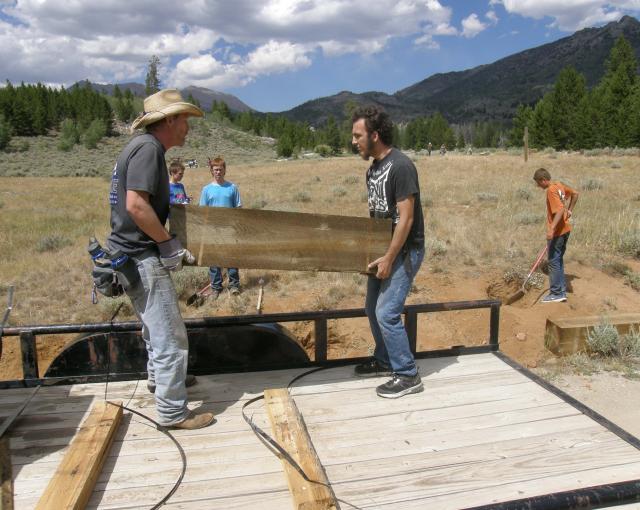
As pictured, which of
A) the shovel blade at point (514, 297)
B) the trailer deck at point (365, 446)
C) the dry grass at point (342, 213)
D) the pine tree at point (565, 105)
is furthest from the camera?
the pine tree at point (565, 105)

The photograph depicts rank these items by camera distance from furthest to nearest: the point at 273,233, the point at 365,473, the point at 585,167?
the point at 585,167, the point at 273,233, the point at 365,473

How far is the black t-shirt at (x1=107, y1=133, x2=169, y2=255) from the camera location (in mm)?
2805

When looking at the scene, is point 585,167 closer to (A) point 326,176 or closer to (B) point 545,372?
(A) point 326,176

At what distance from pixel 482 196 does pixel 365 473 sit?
46.1ft

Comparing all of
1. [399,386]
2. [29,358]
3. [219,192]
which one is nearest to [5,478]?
[29,358]

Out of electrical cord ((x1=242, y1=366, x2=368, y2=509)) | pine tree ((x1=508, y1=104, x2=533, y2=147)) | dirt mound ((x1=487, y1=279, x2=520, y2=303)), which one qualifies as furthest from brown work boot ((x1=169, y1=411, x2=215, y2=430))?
pine tree ((x1=508, y1=104, x2=533, y2=147))

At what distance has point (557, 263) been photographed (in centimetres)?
812

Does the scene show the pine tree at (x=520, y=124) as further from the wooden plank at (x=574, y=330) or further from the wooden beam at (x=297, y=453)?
the wooden beam at (x=297, y=453)

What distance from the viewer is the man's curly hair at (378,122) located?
3371 millimetres

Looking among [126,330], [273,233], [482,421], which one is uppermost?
[273,233]

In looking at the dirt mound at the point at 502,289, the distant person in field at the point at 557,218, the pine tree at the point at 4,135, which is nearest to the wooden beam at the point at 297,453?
the distant person in field at the point at 557,218

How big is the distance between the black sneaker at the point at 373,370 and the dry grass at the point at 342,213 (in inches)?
173

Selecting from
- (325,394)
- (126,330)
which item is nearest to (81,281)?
(126,330)

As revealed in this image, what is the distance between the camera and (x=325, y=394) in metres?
3.55
